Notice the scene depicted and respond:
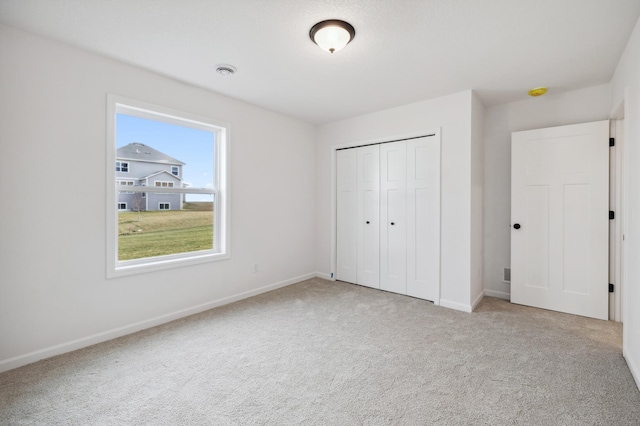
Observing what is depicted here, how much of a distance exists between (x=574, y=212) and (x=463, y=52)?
7.26 ft

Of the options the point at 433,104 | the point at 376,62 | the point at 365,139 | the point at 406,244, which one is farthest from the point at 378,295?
the point at 376,62

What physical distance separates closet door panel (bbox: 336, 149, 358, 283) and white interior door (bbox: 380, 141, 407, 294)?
475 mm

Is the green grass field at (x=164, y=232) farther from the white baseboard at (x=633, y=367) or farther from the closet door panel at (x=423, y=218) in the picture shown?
the white baseboard at (x=633, y=367)

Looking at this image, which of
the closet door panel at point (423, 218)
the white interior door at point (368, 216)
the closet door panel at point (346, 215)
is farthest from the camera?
the closet door panel at point (346, 215)

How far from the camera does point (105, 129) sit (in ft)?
8.73

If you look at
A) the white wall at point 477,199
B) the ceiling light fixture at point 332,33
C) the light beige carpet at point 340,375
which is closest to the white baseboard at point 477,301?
the white wall at point 477,199

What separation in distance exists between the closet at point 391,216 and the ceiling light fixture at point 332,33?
1893 mm

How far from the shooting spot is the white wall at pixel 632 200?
207cm

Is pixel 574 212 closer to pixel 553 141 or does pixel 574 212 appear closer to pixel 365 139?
pixel 553 141

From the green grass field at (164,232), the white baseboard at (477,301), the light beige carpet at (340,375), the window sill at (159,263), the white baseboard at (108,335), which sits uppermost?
the green grass field at (164,232)

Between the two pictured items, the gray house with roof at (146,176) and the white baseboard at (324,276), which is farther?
the white baseboard at (324,276)

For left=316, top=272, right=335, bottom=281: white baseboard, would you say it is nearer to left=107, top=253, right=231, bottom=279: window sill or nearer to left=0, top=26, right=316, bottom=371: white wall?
left=107, top=253, right=231, bottom=279: window sill

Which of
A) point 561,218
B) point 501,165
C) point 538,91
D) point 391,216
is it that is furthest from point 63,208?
point 561,218

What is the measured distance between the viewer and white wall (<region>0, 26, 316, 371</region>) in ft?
7.25
